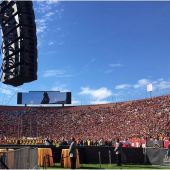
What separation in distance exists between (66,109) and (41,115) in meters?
4.86

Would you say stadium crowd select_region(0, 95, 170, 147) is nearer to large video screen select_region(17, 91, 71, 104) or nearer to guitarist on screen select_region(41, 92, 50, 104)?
guitarist on screen select_region(41, 92, 50, 104)

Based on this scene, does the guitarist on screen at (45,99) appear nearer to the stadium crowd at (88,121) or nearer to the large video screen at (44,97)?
the large video screen at (44,97)

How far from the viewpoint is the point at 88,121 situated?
71.9 metres

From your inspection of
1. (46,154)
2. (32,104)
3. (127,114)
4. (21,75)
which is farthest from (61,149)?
(32,104)

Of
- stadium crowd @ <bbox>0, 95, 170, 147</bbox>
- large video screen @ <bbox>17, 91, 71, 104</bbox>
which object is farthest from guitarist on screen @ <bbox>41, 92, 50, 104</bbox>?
stadium crowd @ <bbox>0, 95, 170, 147</bbox>

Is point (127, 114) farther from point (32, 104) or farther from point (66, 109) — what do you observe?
point (32, 104)

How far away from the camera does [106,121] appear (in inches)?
2741

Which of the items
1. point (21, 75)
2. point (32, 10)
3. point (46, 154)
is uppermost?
point (32, 10)

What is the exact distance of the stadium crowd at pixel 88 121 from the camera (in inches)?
2419

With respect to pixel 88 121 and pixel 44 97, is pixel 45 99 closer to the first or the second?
pixel 44 97

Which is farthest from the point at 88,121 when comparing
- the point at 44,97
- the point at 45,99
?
Answer: the point at 44,97

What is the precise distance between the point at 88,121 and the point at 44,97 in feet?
39.3

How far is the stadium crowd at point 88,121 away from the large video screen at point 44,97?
1.33 m

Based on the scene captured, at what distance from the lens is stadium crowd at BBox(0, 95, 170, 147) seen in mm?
61438
